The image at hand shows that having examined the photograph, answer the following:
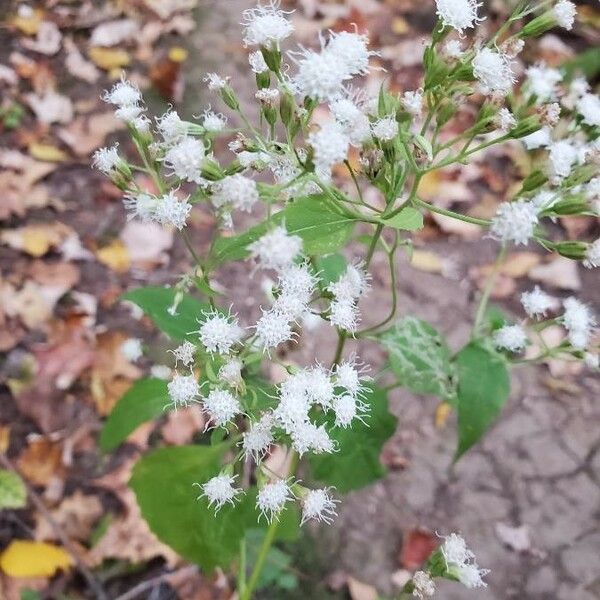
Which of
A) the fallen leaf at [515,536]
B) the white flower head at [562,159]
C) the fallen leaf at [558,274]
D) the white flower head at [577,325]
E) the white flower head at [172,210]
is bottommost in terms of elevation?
the fallen leaf at [515,536]

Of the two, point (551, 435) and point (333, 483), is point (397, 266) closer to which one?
point (551, 435)

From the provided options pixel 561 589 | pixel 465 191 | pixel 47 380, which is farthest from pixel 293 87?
pixel 465 191

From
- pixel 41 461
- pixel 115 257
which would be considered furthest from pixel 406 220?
pixel 115 257

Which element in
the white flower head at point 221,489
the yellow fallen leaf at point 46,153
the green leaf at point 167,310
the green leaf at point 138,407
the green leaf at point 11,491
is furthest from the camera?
the yellow fallen leaf at point 46,153

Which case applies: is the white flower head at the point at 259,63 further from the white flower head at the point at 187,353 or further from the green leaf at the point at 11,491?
the green leaf at the point at 11,491

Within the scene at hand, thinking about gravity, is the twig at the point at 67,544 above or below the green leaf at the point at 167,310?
below

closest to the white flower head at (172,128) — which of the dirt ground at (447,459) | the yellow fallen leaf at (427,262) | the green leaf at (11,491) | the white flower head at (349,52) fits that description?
the white flower head at (349,52)

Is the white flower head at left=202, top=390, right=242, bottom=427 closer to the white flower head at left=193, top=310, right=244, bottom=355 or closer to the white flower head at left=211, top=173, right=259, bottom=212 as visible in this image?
the white flower head at left=193, top=310, right=244, bottom=355

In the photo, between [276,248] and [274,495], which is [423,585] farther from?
[276,248]
